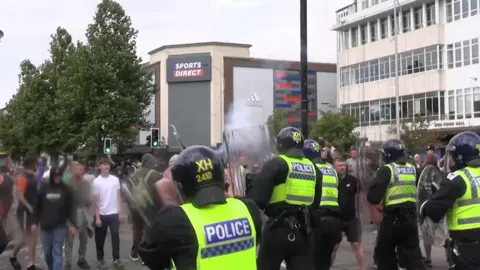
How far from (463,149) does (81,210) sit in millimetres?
6984

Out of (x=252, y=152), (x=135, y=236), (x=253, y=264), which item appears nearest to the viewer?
(x=253, y=264)

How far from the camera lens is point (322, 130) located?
5006cm

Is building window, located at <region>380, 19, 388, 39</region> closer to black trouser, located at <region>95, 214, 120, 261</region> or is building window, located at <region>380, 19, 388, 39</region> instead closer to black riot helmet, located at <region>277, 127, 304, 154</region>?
black trouser, located at <region>95, 214, 120, 261</region>

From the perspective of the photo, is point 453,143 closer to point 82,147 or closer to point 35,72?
point 82,147

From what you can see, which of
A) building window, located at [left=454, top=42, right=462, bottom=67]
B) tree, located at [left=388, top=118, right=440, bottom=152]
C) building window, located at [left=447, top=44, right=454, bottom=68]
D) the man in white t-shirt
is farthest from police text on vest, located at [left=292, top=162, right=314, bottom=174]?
building window, located at [left=447, top=44, right=454, bottom=68]

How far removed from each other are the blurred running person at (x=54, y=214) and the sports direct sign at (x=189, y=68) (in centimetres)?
6990

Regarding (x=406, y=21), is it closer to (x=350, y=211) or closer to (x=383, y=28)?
(x=383, y=28)

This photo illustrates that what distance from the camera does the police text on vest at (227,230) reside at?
132 inches

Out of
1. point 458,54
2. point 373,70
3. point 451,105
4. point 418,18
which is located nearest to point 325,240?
point 458,54

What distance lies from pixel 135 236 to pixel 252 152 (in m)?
3.64

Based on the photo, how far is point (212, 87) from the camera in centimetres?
7900

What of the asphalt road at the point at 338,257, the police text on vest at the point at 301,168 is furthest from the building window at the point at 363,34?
the police text on vest at the point at 301,168

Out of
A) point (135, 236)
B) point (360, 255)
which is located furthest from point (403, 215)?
point (135, 236)

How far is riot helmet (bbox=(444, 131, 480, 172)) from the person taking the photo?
18.1 feet
